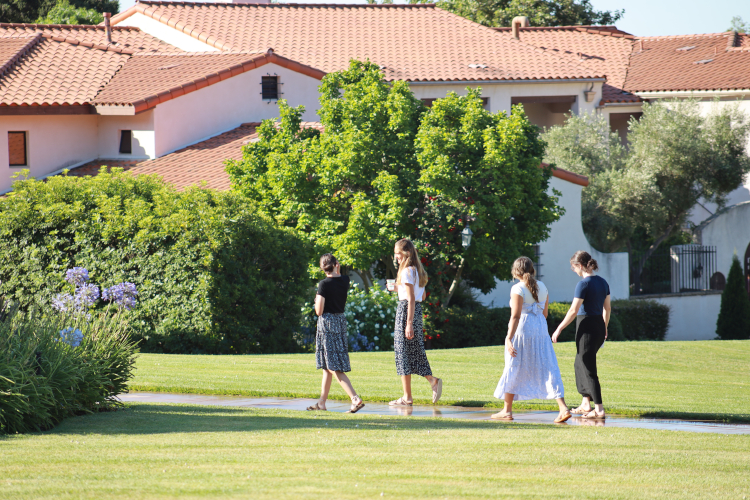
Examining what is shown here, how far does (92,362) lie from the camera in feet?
31.1

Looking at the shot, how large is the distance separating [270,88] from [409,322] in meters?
21.0

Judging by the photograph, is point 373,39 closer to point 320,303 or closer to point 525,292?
point 320,303

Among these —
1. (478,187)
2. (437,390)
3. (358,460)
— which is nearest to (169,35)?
(478,187)

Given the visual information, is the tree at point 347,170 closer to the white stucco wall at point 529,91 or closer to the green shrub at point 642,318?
the green shrub at point 642,318

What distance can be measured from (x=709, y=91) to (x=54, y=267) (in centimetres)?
2462

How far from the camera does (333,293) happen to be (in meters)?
9.88

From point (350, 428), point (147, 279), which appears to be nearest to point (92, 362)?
point (350, 428)

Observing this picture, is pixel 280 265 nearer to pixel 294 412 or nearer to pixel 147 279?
pixel 147 279

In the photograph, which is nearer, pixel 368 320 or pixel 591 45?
pixel 368 320

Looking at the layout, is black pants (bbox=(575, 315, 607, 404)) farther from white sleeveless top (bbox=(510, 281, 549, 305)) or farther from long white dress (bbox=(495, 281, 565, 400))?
white sleeveless top (bbox=(510, 281, 549, 305))

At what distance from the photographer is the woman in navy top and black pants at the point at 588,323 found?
32.1ft

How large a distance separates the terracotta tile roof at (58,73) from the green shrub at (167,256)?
8360mm

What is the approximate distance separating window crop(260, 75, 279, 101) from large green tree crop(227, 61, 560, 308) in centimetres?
791

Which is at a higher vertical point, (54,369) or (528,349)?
(528,349)
